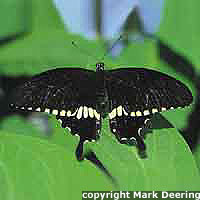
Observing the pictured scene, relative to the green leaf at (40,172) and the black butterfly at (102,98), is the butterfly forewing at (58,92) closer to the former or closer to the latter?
the black butterfly at (102,98)

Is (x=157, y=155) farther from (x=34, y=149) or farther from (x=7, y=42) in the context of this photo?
(x=7, y=42)

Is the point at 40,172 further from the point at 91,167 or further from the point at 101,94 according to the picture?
the point at 101,94

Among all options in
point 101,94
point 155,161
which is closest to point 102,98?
point 101,94

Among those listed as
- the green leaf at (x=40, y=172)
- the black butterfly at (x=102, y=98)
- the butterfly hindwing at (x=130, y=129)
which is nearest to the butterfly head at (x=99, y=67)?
the black butterfly at (x=102, y=98)

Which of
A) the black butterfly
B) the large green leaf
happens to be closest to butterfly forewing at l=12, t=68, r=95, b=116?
the black butterfly

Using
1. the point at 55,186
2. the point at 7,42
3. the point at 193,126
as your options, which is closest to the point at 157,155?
the point at 55,186

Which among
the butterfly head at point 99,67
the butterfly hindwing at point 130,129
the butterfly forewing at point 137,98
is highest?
the butterfly head at point 99,67
